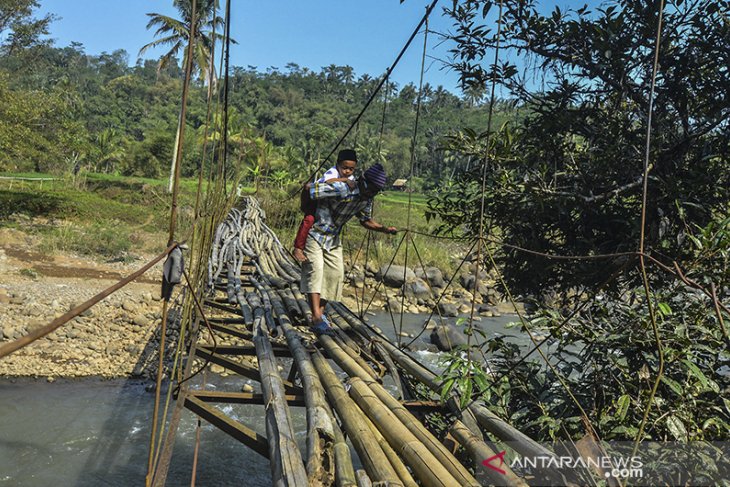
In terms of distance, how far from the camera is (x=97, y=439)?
4246 millimetres

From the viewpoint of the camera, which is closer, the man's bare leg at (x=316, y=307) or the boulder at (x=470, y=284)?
the man's bare leg at (x=316, y=307)

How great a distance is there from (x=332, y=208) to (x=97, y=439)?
9.25ft

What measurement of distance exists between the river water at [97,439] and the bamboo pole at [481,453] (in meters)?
2.14

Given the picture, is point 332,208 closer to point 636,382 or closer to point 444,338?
point 636,382

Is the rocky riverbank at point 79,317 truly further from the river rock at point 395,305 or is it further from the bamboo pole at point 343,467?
the bamboo pole at point 343,467

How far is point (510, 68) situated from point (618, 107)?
2.25 feet

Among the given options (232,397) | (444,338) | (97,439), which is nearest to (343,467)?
(232,397)

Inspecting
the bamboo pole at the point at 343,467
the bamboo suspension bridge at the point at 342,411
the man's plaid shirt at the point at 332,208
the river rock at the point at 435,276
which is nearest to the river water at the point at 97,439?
the bamboo suspension bridge at the point at 342,411

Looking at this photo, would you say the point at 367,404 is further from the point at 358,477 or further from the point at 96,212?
the point at 96,212

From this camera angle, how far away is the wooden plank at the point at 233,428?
78.4 inches

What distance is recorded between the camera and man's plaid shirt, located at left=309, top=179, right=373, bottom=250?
9.63 ft

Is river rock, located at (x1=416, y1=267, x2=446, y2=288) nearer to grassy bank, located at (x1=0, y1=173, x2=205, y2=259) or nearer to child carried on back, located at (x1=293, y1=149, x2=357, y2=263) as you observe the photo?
grassy bank, located at (x1=0, y1=173, x2=205, y2=259)

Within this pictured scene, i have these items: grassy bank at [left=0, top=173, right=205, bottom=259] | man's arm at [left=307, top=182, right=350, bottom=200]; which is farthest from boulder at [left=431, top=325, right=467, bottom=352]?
man's arm at [left=307, top=182, right=350, bottom=200]

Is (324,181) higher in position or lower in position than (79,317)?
higher
